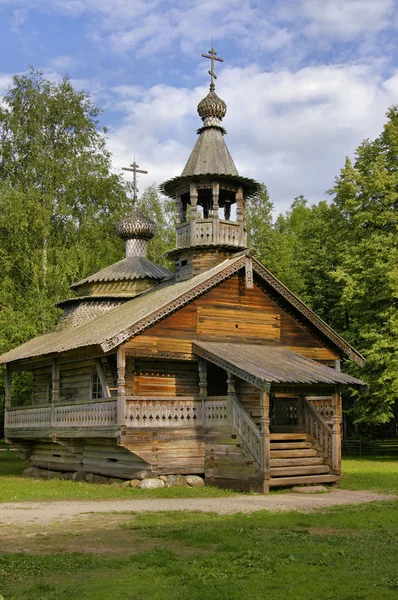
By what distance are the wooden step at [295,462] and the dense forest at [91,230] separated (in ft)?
30.4

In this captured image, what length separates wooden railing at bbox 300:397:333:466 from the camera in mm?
20656

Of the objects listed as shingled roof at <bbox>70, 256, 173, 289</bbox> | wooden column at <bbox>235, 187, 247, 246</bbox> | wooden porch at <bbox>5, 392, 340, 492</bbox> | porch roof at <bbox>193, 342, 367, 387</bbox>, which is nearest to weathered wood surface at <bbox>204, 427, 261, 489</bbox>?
wooden porch at <bbox>5, 392, 340, 492</bbox>

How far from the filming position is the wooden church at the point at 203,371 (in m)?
20.0

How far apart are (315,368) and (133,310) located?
19.7ft

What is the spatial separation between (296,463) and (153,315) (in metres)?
5.50

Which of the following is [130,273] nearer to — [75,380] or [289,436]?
[75,380]

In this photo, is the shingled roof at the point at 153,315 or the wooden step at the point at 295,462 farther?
the shingled roof at the point at 153,315

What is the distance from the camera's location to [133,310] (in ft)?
77.7

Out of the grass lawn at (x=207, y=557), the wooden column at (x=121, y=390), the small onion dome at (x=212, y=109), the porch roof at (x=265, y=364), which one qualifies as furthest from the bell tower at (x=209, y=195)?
the grass lawn at (x=207, y=557)

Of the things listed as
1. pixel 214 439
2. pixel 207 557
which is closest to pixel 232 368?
pixel 214 439

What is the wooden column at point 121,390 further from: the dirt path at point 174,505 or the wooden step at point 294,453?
the wooden step at point 294,453

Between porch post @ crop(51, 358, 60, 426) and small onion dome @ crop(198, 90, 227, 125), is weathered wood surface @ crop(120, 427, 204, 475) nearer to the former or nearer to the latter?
porch post @ crop(51, 358, 60, 426)

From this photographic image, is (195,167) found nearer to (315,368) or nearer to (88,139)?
(315,368)

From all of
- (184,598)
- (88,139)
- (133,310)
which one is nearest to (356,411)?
(133,310)
